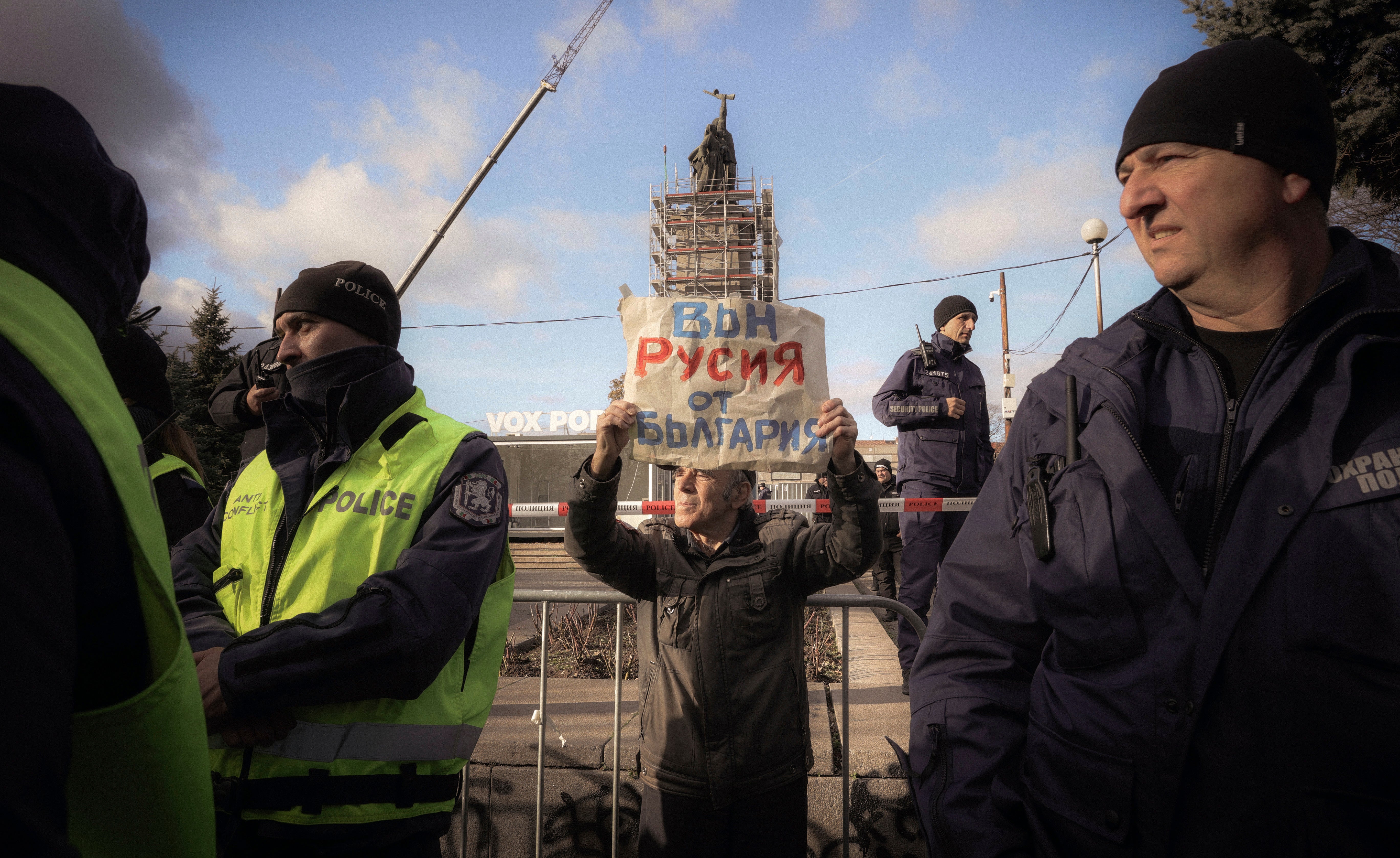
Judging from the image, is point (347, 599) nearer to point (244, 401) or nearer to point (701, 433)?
point (701, 433)

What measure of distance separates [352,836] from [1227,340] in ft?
7.21

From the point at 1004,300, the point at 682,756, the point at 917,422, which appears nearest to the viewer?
the point at 682,756

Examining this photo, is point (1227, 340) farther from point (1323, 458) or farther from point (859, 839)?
point (859, 839)

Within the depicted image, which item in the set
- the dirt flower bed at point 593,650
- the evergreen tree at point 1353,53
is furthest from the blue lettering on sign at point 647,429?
the evergreen tree at point 1353,53

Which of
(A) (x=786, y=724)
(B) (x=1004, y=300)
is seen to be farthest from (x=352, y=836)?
(B) (x=1004, y=300)

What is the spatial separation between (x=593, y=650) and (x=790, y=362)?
4.20m

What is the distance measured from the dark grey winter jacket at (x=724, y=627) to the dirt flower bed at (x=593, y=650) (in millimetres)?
2539

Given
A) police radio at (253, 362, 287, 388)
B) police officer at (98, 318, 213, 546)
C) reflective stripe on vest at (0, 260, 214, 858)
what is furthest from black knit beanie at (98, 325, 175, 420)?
reflective stripe on vest at (0, 260, 214, 858)

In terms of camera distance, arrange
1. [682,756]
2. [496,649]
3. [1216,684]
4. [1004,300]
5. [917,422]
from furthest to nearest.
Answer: [1004,300]
[917,422]
[682,756]
[496,649]
[1216,684]

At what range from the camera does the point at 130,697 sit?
33.7 inches

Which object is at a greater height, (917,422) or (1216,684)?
(917,422)

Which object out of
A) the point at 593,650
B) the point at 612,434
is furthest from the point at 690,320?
the point at 593,650

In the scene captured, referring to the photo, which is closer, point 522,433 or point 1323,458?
point 1323,458

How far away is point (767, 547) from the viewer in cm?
286
